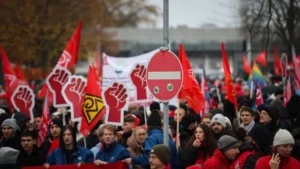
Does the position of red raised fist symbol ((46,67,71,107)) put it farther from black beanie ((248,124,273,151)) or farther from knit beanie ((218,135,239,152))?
knit beanie ((218,135,239,152))

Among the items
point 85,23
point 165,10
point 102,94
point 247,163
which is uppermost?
point 85,23

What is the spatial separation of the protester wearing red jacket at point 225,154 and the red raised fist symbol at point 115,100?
4.15 m

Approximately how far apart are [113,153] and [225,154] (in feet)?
6.36

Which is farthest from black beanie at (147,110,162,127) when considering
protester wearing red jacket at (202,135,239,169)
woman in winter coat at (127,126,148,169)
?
protester wearing red jacket at (202,135,239,169)

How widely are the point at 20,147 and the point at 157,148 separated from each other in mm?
3218

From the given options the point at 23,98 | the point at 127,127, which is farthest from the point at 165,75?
the point at 23,98

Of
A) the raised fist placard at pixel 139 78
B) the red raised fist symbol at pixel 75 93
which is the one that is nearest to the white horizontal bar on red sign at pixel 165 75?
the red raised fist symbol at pixel 75 93

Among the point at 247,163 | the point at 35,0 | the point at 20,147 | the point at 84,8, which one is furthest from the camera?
the point at 84,8

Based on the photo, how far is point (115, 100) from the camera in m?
14.2

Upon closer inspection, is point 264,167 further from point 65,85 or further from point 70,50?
point 70,50

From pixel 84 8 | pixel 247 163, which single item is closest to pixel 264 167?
pixel 247 163

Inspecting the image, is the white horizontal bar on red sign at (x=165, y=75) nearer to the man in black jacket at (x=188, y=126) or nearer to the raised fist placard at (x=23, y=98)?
the man in black jacket at (x=188, y=126)

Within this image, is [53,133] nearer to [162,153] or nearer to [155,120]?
[155,120]

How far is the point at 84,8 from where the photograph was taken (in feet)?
138
